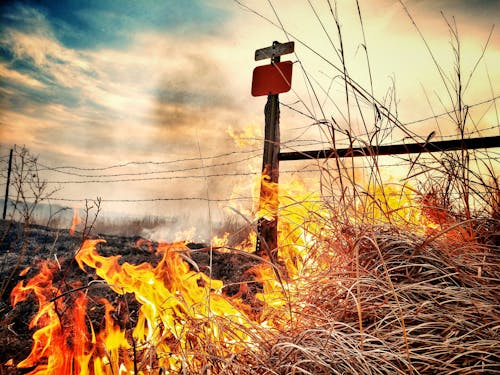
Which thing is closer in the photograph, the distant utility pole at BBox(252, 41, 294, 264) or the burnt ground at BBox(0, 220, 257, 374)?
the burnt ground at BBox(0, 220, 257, 374)

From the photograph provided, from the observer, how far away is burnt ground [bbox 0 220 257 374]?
1.84m

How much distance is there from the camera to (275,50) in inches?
180

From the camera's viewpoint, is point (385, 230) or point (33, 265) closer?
point (385, 230)

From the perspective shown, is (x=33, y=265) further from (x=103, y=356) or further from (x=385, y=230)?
(x=385, y=230)

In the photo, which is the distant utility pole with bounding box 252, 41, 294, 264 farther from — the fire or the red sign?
the fire

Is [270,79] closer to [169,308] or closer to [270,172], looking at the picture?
[270,172]

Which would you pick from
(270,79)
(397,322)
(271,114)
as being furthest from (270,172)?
(397,322)

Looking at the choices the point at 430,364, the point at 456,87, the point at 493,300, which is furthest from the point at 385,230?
the point at 456,87

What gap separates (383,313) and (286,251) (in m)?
1.05

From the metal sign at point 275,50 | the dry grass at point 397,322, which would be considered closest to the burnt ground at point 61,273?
the dry grass at point 397,322

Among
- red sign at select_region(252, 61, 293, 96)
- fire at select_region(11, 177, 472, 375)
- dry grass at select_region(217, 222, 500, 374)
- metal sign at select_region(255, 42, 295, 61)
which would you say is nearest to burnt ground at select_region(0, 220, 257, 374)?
fire at select_region(11, 177, 472, 375)

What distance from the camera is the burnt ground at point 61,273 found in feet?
6.03

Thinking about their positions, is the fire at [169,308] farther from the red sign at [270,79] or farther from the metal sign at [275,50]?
the metal sign at [275,50]

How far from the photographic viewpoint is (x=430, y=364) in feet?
2.97
